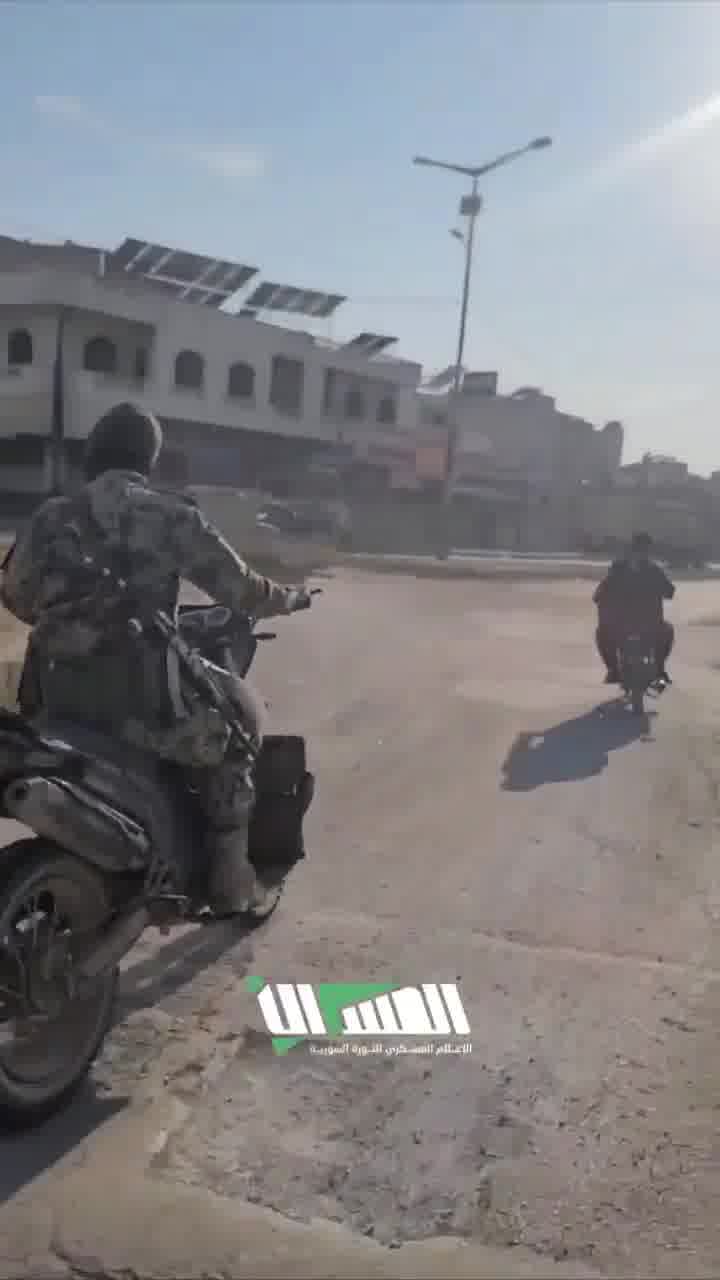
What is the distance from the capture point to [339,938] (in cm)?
425

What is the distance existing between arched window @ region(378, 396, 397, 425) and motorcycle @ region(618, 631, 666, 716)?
42.8 meters

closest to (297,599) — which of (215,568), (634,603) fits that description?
(215,568)

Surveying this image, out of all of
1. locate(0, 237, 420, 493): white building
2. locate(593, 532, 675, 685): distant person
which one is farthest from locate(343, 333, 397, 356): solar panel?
locate(593, 532, 675, 685): distant person

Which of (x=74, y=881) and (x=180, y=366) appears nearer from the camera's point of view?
(x=74, y=881)

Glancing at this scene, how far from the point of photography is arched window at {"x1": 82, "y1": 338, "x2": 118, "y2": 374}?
39.3 metres

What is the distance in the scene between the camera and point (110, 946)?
2.99m

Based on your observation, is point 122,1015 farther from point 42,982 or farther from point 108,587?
point 108,587

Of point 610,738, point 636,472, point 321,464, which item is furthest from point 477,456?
point 610,738

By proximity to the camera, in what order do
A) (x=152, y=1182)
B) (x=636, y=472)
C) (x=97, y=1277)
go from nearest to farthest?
1. (x=97, y=1277)
2. (x=152, y=1182)
3. (x=636, y=472)

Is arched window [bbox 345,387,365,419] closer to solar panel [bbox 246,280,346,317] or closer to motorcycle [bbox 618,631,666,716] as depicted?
solar panel [bbox 246,280,346,317]

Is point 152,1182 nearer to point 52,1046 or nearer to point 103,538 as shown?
point 52,1046

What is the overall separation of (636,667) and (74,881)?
743 centimetres

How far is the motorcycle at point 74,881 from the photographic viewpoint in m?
2.77

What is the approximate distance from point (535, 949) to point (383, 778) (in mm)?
2760
